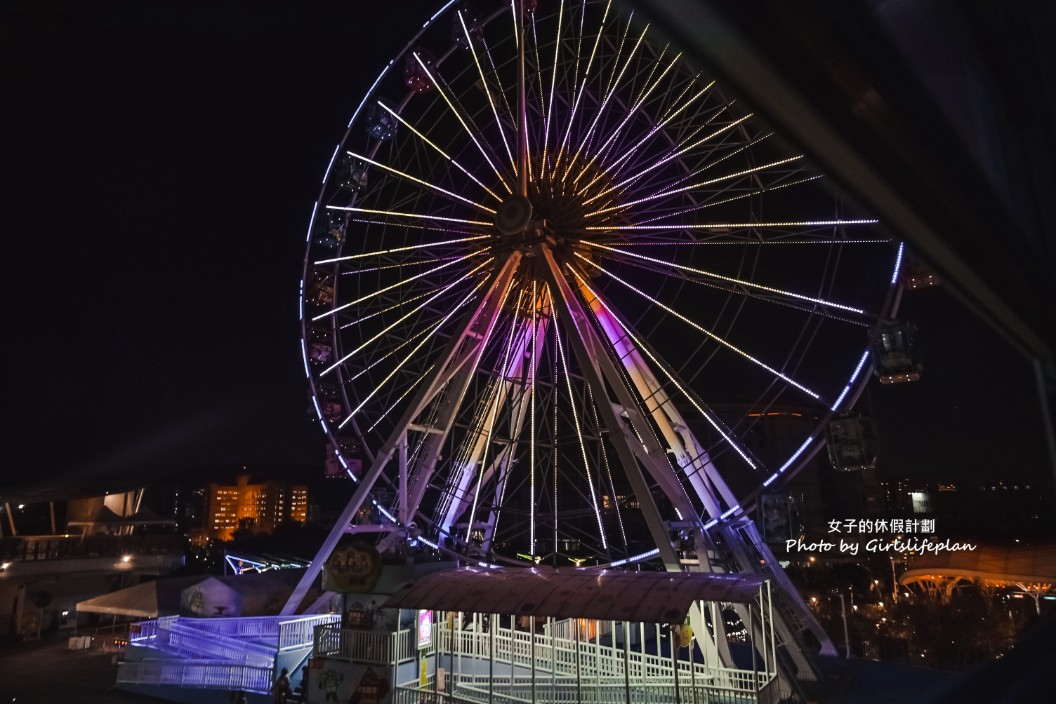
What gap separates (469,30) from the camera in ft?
60.3

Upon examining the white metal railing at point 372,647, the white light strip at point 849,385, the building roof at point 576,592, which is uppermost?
the white light strip at point 849,385

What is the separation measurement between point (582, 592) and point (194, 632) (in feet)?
40.0

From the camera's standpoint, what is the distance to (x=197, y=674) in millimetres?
15852

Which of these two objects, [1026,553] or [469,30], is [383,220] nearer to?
[469,30]

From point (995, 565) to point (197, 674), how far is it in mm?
28900

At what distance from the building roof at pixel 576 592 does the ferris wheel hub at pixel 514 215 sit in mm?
8060

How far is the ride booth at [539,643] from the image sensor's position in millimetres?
11289

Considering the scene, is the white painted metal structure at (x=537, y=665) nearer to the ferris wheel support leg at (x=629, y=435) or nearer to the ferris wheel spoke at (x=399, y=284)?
the ferris wheel support leg at (x=629, y=435)

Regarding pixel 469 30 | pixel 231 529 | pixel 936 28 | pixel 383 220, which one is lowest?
pixel 231 529

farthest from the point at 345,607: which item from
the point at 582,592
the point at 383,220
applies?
the point at 383,220

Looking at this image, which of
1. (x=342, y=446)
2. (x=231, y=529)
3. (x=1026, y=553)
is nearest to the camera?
(x=342, y=446)

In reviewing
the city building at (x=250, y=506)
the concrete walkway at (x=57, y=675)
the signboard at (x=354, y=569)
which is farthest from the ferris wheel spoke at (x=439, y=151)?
the city building at (x=250, y=506)

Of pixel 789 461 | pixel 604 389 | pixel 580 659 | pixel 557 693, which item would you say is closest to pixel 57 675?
pixel 557 693

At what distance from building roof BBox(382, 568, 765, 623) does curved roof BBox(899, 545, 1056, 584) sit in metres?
19.3
